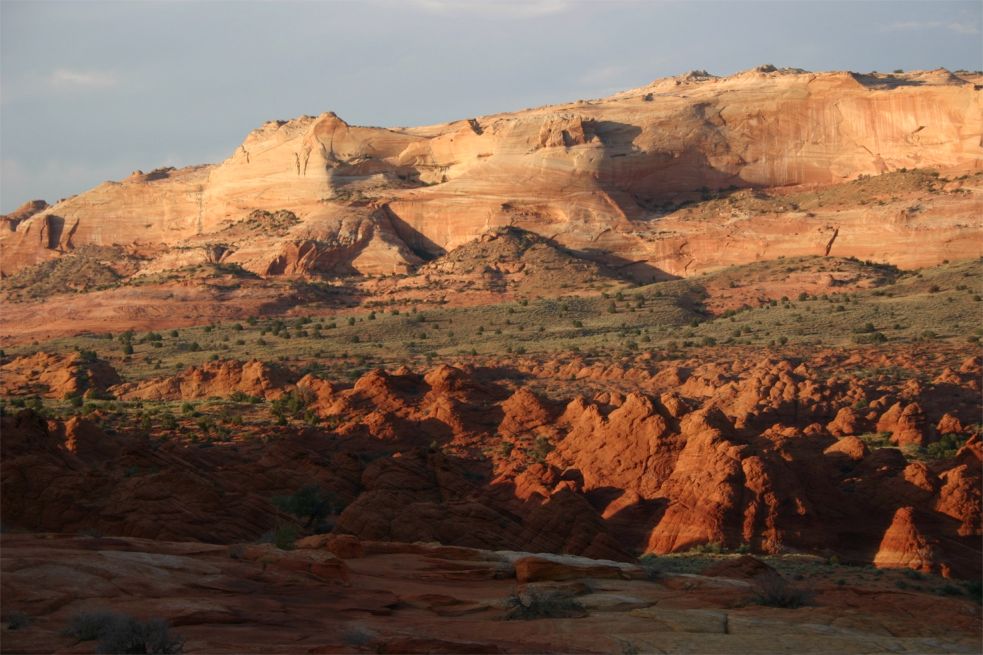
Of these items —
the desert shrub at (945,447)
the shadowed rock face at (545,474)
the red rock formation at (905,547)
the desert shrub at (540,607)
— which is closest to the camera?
the desert shrub at (540,607)

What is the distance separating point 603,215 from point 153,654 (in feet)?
253

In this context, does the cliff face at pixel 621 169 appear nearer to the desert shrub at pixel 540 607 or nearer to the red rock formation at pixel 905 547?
the red rock formation at pixel 905 547

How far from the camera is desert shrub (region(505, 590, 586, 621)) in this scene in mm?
17609

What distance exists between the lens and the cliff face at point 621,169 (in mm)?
84500

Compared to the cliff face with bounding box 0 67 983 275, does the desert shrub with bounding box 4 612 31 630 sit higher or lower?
lower

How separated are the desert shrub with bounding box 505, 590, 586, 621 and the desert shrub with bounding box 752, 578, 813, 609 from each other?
2803mm

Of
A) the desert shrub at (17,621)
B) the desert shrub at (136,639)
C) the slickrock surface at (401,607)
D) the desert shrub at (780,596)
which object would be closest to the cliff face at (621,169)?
the desert shrub at (780,596)

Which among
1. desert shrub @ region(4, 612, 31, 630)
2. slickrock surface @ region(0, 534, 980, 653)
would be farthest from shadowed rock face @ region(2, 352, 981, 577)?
desert shrub @ region(4, 612, 31, 630)

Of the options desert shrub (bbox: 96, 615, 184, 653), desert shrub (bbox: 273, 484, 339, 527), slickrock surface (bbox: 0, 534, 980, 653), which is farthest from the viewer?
desert shrub (bbox: 273, 484, 339, 527)

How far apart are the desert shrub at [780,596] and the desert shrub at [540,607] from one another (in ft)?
9.20

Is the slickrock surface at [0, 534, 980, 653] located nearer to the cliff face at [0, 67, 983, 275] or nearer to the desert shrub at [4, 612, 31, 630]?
the desert shrub at [4, 612, 31, 630]

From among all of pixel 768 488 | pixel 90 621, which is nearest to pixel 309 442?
pixel 768 488

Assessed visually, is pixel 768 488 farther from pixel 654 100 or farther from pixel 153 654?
pixel 654 100

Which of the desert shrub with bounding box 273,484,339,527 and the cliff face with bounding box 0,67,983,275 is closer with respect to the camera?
the desert shrub with bounding box 273,484,339,527
